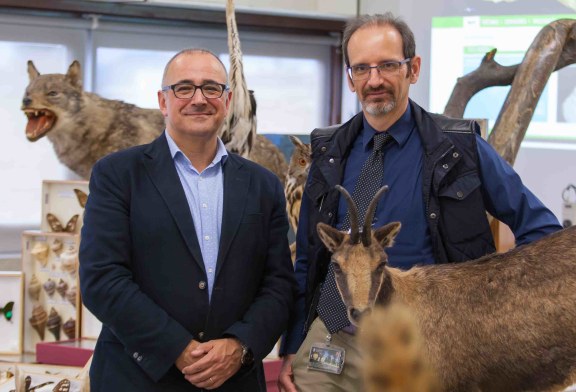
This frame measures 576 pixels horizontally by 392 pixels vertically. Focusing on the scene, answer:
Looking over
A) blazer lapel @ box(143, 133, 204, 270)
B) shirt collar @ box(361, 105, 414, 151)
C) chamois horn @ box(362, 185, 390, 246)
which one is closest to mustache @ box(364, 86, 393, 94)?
shirt collar @ box(361, 105, 414, 151)

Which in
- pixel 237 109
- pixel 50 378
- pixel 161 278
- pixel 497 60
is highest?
pixel 497 60

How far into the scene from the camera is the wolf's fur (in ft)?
11.2

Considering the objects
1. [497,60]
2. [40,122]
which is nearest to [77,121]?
[40,122]

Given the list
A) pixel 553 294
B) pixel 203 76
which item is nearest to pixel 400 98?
pixel 203 76

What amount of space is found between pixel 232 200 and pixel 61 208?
1823 mm

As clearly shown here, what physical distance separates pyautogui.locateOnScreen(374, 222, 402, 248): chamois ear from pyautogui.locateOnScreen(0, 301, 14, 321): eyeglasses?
2.58 metres

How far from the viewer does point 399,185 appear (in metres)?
1.95

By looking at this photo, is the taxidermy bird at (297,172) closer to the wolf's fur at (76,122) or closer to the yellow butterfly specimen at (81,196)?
→ the wolf's fur at (76,122)

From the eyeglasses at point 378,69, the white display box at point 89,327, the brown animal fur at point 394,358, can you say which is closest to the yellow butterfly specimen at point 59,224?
the white display box at point 89,327

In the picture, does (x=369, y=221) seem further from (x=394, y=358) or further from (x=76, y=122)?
(x=76, y=122)

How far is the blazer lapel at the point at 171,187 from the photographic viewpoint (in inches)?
79.0

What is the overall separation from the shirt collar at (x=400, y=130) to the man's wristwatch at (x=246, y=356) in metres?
0.62

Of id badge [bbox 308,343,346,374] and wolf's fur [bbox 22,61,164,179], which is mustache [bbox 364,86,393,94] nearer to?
id badge [bbox 308,343,346,374]

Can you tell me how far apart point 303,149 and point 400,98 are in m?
1.33
